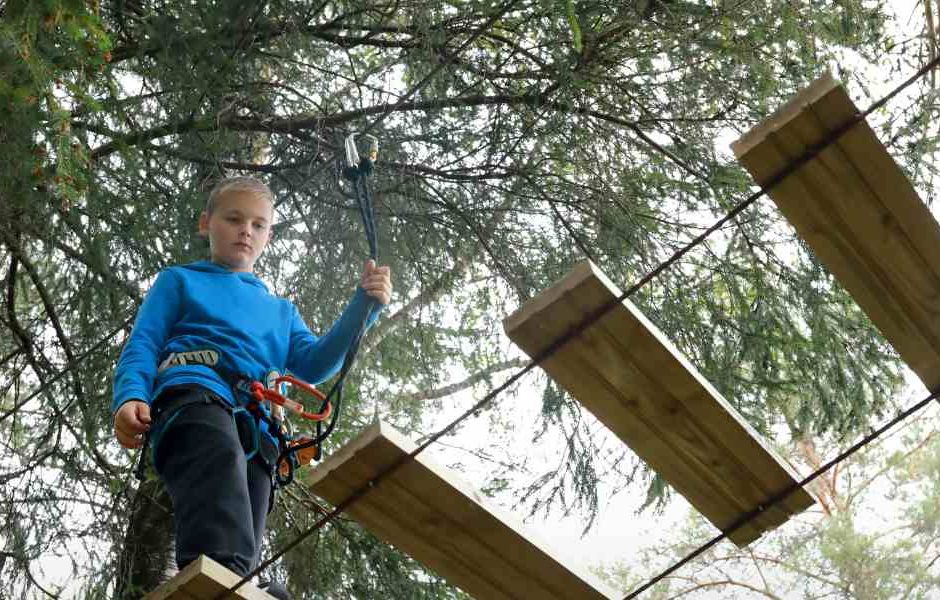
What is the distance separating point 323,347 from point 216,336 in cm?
25

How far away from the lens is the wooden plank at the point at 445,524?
1.58 m

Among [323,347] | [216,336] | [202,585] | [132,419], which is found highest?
[323,347]

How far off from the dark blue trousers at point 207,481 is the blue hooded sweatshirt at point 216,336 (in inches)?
2.0

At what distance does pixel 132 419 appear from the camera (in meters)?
1.98

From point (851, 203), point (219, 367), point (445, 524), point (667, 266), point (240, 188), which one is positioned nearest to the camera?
point (851, 203)

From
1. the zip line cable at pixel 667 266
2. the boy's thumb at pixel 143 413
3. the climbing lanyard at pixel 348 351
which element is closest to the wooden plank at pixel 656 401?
the zip line cable at pixel 667 266

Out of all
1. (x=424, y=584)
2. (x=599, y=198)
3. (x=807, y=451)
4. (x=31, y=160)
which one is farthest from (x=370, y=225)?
(x=807, y=451)

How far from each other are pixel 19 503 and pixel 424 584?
1.34 metres

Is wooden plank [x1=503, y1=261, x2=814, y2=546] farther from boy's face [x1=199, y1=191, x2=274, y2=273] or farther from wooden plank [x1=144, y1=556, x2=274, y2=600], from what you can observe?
boy's face [x1=199, y1=191, x2=274, y2=273]

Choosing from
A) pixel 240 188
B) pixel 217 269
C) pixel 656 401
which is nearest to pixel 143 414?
pixel 217 269

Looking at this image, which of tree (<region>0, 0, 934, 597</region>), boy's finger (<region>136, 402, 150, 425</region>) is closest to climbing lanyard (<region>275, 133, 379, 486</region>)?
boy's finger (<region>136, 402, 150, 425</region>)

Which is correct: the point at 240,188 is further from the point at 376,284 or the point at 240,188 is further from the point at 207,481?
the point at 207,481

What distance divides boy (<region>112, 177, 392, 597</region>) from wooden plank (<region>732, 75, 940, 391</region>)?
920 millimetres

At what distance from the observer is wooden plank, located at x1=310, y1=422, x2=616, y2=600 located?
1.58 m
